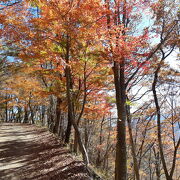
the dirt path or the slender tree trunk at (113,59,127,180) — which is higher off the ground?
the slender tree trunk at (113,59,127,180)

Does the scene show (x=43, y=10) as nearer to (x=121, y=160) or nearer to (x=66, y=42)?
(x=66, y=42)

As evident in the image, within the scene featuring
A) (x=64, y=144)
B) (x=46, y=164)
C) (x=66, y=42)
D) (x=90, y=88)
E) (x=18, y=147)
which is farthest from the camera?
(x=64, y=144)

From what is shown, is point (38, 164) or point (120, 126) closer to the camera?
point (120, 126)

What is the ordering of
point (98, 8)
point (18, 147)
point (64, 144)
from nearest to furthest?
point (98, 8), point (18, 147), point (64, 144)

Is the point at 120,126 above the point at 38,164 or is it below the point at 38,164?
above

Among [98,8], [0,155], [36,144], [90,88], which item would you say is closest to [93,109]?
[90,88]

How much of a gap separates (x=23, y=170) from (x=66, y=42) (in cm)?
564

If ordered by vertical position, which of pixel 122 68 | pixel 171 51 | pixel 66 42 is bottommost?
pixel 122 68

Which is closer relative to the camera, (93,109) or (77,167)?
(77,167)

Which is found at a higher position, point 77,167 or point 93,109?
point 93,109

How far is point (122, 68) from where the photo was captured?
25.6ft

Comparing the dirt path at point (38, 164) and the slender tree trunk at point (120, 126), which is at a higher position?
the slender tree trunk at point (120, 126)

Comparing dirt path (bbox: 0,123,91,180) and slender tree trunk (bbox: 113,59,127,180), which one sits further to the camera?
slender tree trunk (bbox: 113,59,127,180)

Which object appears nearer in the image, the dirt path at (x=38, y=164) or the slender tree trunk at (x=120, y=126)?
the dirt path at (x=38, y=164)
